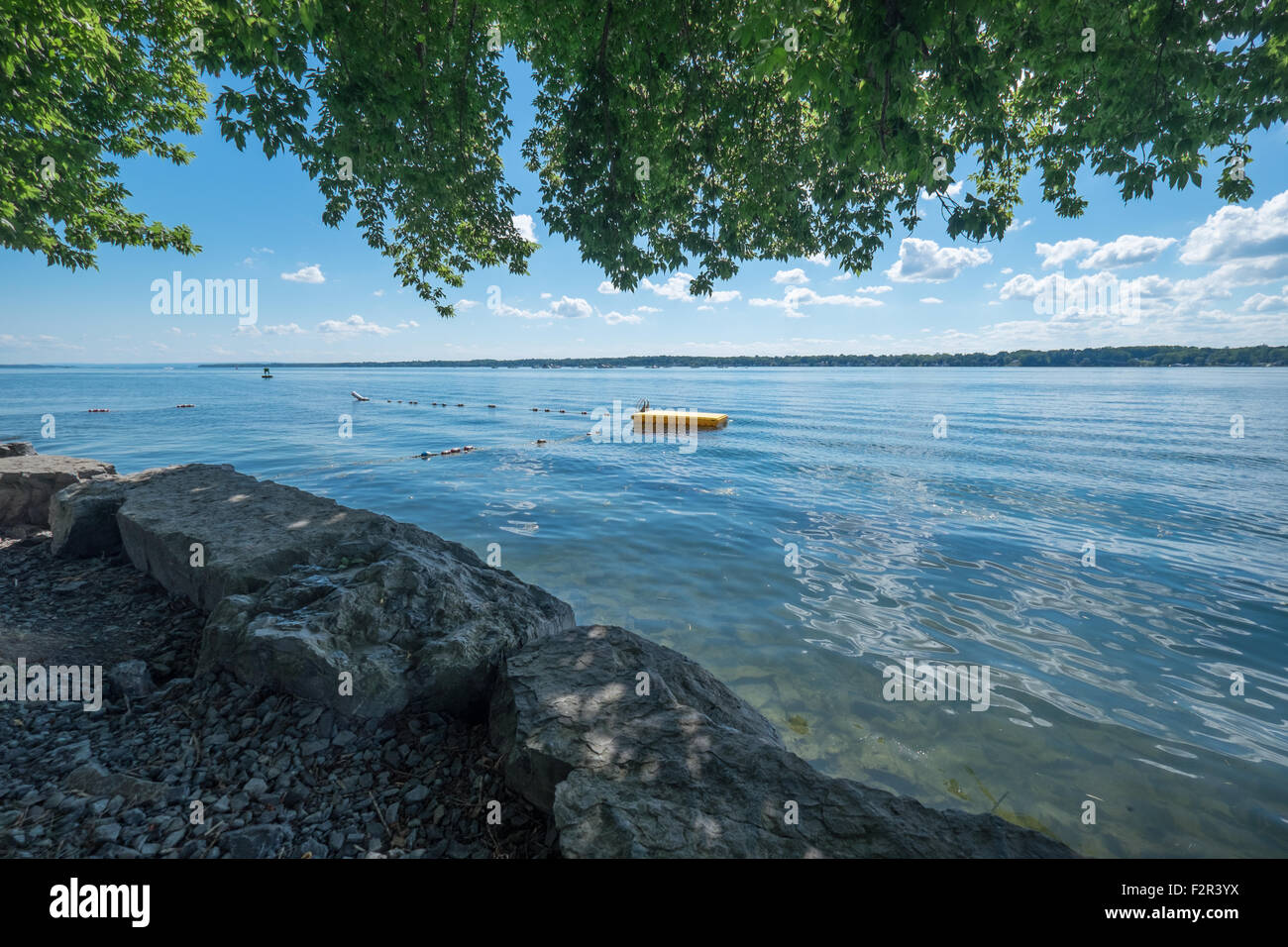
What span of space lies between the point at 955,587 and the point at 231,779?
1098 centimetres

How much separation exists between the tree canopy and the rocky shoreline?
562cm

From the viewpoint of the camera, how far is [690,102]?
7.83 metres

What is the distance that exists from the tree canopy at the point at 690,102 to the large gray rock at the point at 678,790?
5.56 m

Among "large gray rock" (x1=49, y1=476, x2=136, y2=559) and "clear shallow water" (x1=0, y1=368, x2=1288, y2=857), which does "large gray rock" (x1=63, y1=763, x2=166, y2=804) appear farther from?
"large gray rock" (x1=49, y1=476, x2=136, y2=559)

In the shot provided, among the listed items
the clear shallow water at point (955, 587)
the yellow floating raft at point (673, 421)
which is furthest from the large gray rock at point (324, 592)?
the yellow floating raft at point (673, 421)

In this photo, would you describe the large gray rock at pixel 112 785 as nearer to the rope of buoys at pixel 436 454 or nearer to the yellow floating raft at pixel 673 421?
the rope of buoys at pixel 436 454

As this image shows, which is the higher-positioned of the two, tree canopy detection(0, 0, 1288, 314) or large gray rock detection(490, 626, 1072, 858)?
tree canopy detection(0, 0, 1288, 314)

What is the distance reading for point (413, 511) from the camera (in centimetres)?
1492

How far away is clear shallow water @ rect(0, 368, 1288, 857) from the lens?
16.8 ft

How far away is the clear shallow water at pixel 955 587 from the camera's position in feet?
16.8

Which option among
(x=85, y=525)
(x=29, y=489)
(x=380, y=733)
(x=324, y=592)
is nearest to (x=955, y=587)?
(x=380, y=733)

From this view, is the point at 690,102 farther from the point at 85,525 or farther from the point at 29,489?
the point at 29,489

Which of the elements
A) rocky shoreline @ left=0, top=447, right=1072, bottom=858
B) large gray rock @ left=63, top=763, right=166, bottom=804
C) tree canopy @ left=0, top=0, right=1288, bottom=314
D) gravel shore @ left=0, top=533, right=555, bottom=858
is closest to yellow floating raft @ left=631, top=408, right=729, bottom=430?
tree canopy @ left=0, top=0, right=1288, bottom=314
